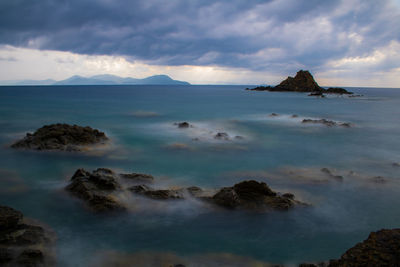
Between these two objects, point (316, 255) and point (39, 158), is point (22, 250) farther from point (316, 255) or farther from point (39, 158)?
point (39, 158)

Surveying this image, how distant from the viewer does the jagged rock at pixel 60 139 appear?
50.0ft

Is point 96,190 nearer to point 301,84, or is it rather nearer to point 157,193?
point 157,193

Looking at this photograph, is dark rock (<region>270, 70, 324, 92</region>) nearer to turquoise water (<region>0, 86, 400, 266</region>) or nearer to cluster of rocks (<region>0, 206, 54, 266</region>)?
turquoise water (<region>0, 86, 400, 266</region>)

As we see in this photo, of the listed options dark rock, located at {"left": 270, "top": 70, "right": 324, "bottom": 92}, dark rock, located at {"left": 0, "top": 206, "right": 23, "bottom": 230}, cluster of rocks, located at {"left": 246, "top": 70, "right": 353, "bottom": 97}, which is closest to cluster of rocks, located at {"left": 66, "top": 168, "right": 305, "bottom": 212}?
dark rock, located at {"left": 0, "top": 206, "right": 23, "bottom": 230}

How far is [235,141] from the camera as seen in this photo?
19.2 meters

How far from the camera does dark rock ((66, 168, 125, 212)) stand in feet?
28.0

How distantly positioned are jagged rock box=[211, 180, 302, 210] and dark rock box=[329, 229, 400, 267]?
3.92 meters

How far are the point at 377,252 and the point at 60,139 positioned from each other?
15676mm

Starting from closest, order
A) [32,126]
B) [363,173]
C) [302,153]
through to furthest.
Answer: [363,173]
[302,153]
[32,126]

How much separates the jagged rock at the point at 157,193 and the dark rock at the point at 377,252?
18.2ft

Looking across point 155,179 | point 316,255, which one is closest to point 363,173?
point 316,255

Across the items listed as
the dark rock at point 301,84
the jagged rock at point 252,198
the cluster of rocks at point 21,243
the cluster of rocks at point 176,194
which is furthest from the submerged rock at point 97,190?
the dark rock at point 301,84

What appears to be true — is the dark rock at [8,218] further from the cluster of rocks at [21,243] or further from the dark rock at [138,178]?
the dark rock at [138,178]

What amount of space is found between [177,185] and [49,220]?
4500mm
